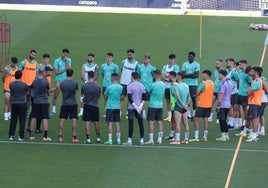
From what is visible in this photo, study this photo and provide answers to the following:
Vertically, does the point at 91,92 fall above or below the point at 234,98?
above

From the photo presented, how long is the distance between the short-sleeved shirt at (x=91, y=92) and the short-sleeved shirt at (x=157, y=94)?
1.50 m

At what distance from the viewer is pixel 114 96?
2500cm

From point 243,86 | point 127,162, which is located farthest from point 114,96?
point 243,86

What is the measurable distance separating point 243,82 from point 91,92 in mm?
4845

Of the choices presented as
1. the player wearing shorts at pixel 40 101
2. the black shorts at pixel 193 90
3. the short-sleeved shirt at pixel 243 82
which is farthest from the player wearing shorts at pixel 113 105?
the black shorts at pixel 193 90

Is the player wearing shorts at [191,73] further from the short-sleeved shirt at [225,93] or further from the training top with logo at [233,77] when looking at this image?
the short-sleeved shirt at [225,93]

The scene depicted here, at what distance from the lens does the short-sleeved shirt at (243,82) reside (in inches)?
1053

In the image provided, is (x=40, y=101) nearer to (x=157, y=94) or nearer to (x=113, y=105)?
(x=113, y=105)

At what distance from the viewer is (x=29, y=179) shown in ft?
71.5

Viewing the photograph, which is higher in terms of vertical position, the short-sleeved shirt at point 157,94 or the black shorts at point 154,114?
the short-sleeved shirt at point 157,94

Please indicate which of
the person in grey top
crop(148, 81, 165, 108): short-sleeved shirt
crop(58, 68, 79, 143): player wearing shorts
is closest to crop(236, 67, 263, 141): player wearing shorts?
crop(148, 81, 165, 108): short-sleeved shirt

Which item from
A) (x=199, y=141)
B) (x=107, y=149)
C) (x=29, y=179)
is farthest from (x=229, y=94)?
(x=29, y=179)

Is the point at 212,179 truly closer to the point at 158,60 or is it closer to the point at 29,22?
the point at 158,60

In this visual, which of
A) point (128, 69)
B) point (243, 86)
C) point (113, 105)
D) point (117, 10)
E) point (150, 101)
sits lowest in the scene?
point (113, 105)
